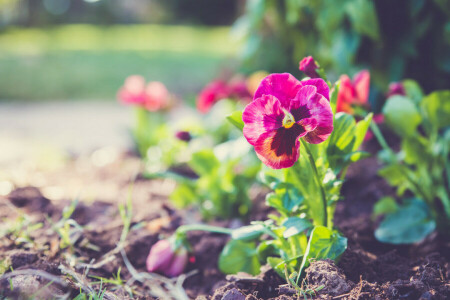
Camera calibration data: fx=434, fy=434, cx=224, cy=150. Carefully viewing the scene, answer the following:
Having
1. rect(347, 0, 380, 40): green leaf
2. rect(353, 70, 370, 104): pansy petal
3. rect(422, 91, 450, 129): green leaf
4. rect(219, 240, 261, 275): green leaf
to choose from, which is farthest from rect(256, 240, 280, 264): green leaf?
rect(347, 0, 380, 40): green leaf

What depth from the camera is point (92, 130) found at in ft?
11.9

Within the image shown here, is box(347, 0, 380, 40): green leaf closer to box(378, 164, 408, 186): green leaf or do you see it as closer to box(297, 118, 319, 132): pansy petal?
box(378, 164, 408, 186): green leaf

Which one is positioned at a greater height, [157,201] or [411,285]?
[411,285]

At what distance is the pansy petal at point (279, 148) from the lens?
0.85 metres

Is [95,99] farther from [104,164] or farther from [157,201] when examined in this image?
[157,201]

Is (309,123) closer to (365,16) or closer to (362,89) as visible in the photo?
(362,89)

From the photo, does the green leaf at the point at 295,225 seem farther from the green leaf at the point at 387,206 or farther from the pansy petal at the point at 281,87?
the green leaf at the point at 387,206

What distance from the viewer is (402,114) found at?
4.16 ft

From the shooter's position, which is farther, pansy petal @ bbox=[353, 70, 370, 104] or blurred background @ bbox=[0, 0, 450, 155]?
blurred background @ bbox=[0, 0, 450, 155]

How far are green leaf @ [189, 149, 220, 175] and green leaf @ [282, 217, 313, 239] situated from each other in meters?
0.64

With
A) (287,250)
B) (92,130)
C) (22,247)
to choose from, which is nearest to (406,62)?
(287,250)

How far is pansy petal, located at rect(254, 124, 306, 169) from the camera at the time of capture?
85cm

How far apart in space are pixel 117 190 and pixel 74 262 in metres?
0.93

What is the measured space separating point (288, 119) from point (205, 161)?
769mm
